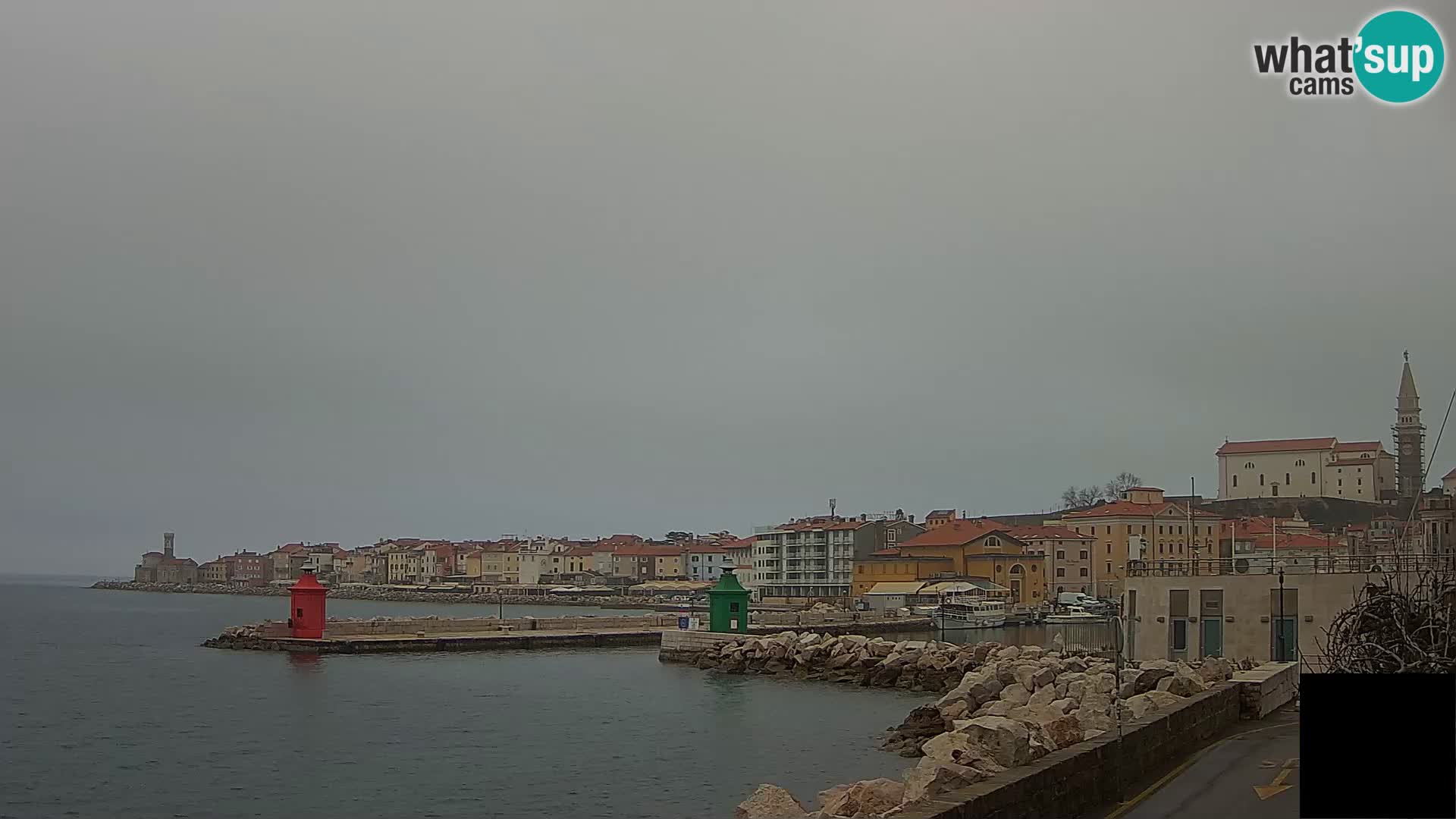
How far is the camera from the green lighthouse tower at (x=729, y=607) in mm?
47094

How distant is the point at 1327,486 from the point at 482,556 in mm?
105537

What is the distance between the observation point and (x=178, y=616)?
98.4 meters

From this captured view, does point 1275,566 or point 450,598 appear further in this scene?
point 450,598

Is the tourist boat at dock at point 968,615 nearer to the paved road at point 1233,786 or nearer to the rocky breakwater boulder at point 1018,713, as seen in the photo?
the rocky breakwater boulder at point 1018,713

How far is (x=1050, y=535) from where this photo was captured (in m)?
91.9

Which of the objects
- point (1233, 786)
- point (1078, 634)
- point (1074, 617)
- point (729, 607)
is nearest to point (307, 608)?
point (729, 607)

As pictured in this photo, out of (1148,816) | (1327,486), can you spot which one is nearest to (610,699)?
(1148,816)

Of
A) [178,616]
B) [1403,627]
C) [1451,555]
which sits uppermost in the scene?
[1451,555]

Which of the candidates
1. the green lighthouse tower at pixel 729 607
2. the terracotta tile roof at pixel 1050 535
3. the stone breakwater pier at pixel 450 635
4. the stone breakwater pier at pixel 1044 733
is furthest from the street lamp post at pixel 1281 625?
the terracotta tile roof at pixel 1050 535

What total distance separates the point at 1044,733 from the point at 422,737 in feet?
50.3

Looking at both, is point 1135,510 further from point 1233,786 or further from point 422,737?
point 1233,786

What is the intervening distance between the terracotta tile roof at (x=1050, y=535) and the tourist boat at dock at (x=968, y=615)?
17363mm

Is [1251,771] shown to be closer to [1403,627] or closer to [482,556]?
[1403,627]

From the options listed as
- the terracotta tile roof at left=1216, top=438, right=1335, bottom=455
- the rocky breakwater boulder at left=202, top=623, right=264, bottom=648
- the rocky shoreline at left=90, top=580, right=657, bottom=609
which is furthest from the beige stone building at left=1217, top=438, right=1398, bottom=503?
the rocky breakwater boulder at left=202, top=623, right=264, bottom=648
